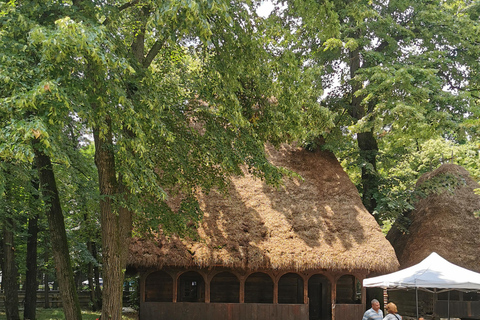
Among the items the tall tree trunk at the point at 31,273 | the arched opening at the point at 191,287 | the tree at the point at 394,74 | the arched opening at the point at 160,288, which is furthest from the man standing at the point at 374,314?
the tall tree trunk at the point at 31,273

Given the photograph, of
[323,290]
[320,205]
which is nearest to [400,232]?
[323,290]

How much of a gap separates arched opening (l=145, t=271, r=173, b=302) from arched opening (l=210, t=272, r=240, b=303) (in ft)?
5.85

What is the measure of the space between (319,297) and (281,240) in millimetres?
6747

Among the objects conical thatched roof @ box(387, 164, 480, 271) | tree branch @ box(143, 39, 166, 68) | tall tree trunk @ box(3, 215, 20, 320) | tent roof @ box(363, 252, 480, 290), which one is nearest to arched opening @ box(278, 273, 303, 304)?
conical thatched roof @ box(387, 164, 480, 271)

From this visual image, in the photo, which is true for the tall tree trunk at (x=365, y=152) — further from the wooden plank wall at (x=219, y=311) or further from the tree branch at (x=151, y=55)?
the tree branch at (x=151, y=55)

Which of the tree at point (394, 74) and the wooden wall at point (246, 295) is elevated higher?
the tree at point (394, 74)

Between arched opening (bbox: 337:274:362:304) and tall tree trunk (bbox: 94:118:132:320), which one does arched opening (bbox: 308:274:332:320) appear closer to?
arched opening (bbox: 337:274:362:304)

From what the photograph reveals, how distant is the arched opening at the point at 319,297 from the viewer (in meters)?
22.0

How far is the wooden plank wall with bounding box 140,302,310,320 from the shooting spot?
55.1 ft

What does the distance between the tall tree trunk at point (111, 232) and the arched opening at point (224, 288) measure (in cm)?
800

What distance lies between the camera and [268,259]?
16.4m

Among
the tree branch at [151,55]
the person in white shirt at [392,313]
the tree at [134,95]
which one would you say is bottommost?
the person in white shirt at [392,313]

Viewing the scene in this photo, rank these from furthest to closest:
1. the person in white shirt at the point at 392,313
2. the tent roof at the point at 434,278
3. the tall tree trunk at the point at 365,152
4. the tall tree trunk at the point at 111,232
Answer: the tall tree trunk at the point at 365,152
the tall tree trunk at the point at 111,232
the tent roof at the point at 434,278
the person in white shirt at the point at 392,313

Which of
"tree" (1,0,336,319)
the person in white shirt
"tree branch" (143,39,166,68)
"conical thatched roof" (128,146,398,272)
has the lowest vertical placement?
the person in white shirt
